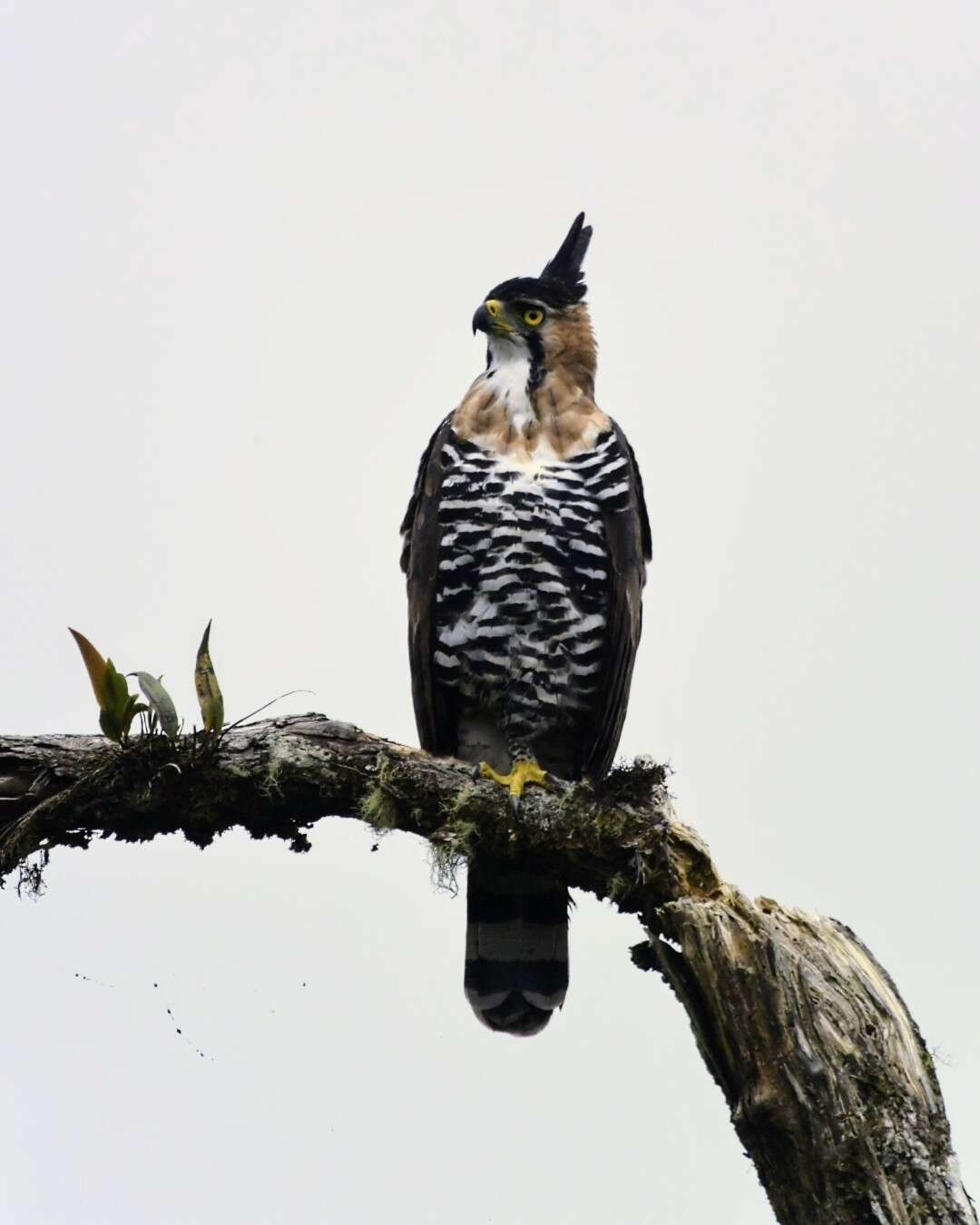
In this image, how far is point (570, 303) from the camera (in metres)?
7.84

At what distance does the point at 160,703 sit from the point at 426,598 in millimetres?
1812

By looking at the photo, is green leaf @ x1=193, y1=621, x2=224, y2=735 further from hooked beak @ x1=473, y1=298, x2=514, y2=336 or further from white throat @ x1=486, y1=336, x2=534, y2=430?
hooked beak @ x1=473, y1=298, x2=514, y2=336

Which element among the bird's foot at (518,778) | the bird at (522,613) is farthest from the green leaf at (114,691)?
the bird at (522,613)

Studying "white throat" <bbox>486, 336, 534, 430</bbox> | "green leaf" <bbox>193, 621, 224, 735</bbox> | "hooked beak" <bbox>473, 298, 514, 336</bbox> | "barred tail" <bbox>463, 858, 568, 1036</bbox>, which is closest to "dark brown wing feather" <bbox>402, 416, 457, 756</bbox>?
"white throat" <bbox>486, 336, 534, 430</bbox>

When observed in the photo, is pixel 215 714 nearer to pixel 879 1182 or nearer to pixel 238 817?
pixel 238 817

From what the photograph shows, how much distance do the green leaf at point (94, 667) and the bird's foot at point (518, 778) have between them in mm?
1432

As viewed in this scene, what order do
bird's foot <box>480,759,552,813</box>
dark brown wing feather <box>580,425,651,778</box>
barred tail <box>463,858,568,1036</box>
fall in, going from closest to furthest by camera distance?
bird's foot <box>480,759,552,813</box> < barred tail <box>463,858,568,1036</box> < dark brown wing feather <box>580,425,651,778</box>

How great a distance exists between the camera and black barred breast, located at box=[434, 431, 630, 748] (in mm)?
6719

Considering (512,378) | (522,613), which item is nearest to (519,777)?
(522,613)

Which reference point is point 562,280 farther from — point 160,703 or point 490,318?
point 160,703

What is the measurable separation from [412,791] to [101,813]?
3.60 feet

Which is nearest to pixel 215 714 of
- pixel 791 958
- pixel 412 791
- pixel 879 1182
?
pixel 412 791

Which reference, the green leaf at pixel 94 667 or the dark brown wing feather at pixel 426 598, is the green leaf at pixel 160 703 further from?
the dark brown wing feather at pixel 426 598

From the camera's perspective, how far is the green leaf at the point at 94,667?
525cm
